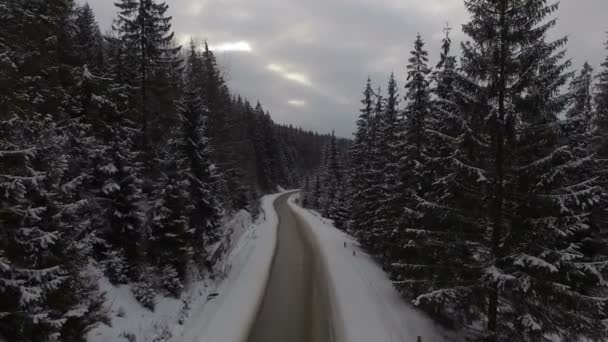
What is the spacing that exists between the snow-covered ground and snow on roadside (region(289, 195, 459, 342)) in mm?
3986

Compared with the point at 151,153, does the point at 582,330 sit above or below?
below

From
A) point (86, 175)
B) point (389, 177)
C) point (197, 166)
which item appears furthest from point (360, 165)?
point (86, 175)

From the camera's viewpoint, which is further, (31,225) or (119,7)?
(119,7)

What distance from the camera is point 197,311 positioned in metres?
14.6

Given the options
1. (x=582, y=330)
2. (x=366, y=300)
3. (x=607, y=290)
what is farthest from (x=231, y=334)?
(x=607, y=290)

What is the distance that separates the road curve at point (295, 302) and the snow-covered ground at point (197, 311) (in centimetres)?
56

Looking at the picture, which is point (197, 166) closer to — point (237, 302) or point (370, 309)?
point (237, 302)

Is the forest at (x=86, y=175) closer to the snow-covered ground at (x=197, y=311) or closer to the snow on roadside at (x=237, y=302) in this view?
the snow-covered ground at (x=197, y=311)

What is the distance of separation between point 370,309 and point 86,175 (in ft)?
40.7

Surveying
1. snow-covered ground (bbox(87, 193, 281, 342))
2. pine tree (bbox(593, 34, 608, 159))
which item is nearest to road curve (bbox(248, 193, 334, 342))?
snow-covered ground (bbox(87, 193, 281, 342))

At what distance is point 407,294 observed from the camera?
1556cm

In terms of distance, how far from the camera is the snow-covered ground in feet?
37.5

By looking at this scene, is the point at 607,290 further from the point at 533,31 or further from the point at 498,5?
the point at 498,5

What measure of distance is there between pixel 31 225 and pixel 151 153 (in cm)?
1491
